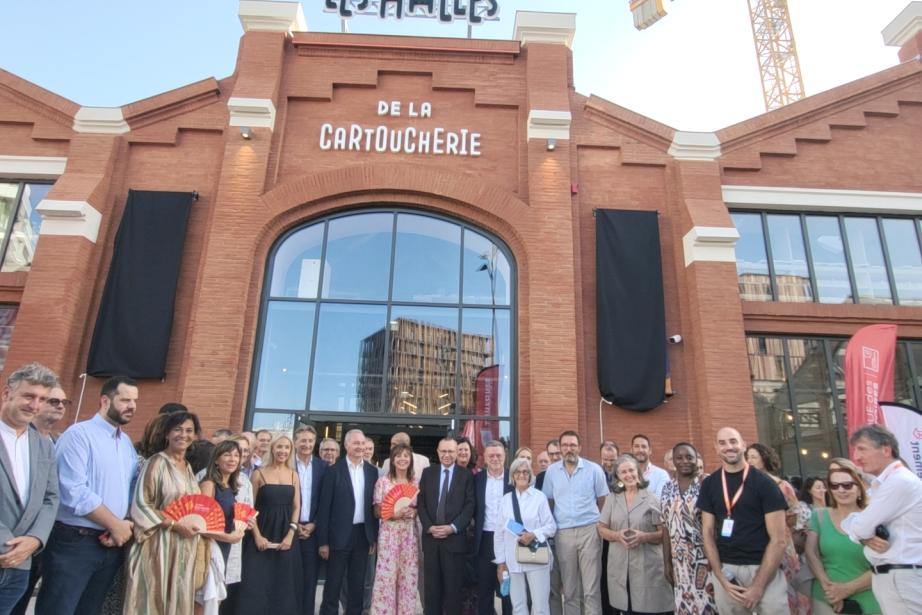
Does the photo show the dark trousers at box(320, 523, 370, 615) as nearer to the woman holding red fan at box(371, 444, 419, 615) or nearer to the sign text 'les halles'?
the woman holding red fan at box(371, 444, 419, 615)

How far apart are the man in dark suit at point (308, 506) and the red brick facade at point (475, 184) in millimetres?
3978

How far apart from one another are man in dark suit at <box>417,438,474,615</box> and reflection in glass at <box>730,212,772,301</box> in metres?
7.93

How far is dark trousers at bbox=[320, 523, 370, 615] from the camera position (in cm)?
648

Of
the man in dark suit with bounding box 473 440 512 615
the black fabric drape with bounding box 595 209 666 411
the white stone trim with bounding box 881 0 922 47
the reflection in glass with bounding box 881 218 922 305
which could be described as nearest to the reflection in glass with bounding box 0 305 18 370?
the man in dark suit with bounding box 473 440 512 615

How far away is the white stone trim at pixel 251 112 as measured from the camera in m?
11.9

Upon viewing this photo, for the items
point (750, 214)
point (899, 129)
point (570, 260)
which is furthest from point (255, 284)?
point (899, 129)

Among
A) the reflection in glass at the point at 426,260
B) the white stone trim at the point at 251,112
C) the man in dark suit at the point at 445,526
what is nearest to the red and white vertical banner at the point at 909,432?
the man in dark suit at the point at 445,526

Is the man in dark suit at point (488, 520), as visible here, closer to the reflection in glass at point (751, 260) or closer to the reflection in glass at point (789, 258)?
the reflection in glass at point (751, 260)

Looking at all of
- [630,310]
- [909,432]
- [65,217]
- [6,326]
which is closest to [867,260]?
[630,310]

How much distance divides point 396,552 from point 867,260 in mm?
11385

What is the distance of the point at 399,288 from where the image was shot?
11.8m

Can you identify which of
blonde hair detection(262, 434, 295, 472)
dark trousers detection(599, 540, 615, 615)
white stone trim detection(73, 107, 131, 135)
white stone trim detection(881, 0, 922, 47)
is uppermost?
white stone trim detection(881, 0, 922, 47)

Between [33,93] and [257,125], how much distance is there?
4.81 meters

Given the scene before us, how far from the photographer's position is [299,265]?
472 inches
